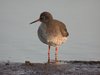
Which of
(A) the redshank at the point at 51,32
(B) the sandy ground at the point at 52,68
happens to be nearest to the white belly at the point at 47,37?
(A) the redshank at the point at 51,32

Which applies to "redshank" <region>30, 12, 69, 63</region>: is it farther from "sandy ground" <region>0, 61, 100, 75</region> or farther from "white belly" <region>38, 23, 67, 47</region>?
"sandy ground" <region>0, 61, 100, 75</region>

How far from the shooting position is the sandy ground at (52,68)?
10305 mm

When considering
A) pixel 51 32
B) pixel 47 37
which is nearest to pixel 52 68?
pixel 47 37

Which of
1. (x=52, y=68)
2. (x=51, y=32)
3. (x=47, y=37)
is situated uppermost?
(x=51, y=32)

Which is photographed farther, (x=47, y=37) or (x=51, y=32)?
(x=51, y=32)

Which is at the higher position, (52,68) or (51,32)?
(51,32)

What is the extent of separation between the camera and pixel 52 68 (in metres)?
11.1

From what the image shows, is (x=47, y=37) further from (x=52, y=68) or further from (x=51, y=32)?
(x=52, y=68)

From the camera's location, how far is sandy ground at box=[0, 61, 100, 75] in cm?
1030

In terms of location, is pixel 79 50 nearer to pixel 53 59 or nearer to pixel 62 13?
pixel 53 59

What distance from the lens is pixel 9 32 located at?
16.8 meters

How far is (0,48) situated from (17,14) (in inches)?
246

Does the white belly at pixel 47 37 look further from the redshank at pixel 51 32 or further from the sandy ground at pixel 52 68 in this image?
the sandy ground at pixel 52 68

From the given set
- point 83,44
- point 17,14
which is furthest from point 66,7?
point 83,44
